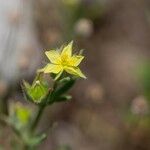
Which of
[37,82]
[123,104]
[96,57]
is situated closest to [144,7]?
[96,57]

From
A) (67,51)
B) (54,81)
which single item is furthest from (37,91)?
(67,51)

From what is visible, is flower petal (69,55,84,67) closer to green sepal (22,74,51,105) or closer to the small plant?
the small plant

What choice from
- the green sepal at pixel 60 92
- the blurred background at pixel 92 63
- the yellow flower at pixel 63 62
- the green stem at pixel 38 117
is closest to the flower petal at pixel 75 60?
the yellow flower at pixel 63 62

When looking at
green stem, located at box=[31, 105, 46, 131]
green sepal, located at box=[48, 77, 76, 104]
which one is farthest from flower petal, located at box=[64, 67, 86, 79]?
green stem, located at box=[31, 105, 46, 131]

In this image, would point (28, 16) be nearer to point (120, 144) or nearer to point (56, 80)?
point (120, 144)

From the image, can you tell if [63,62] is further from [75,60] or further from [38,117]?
[38,117]

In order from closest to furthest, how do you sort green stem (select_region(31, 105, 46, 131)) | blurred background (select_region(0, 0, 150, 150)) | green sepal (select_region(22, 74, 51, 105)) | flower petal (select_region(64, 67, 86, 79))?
flower petal (select_region(64, 67, 86, 79)), green sepal (select_region(22, 74, 51, 105)), green stem (select_region(31, 105, 46, 131)), blurred background (select_region(0, 0, 150, 150))
